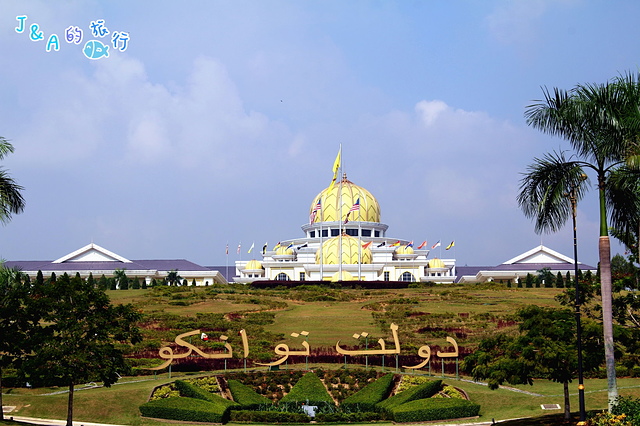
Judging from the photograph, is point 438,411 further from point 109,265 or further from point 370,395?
point 109,265


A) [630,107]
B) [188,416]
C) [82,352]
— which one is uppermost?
[630,107]

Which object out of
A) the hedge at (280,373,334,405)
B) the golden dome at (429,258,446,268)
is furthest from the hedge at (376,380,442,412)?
the golden dome at (429,258,446,268)

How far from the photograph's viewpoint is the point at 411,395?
1339 inches

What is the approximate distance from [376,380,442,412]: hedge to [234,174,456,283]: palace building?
141 feet

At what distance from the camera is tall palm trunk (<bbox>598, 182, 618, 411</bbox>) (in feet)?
69.6

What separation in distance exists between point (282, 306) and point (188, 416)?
99.8ft

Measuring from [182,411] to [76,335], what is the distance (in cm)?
525

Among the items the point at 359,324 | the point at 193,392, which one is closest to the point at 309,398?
the point at 193,392

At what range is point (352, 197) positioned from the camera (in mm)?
89438

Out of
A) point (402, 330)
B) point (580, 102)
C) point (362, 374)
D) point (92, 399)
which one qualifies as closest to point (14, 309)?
point (92, 399)

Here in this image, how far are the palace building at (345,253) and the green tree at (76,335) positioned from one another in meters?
48.2

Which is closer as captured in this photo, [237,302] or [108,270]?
[237,302]

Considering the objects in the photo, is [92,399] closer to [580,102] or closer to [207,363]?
[207,363]

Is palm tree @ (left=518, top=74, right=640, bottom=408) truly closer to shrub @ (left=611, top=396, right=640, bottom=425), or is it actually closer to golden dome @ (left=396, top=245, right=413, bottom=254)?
shrub @ (left=611, top=396, right=640, bottom=425)
